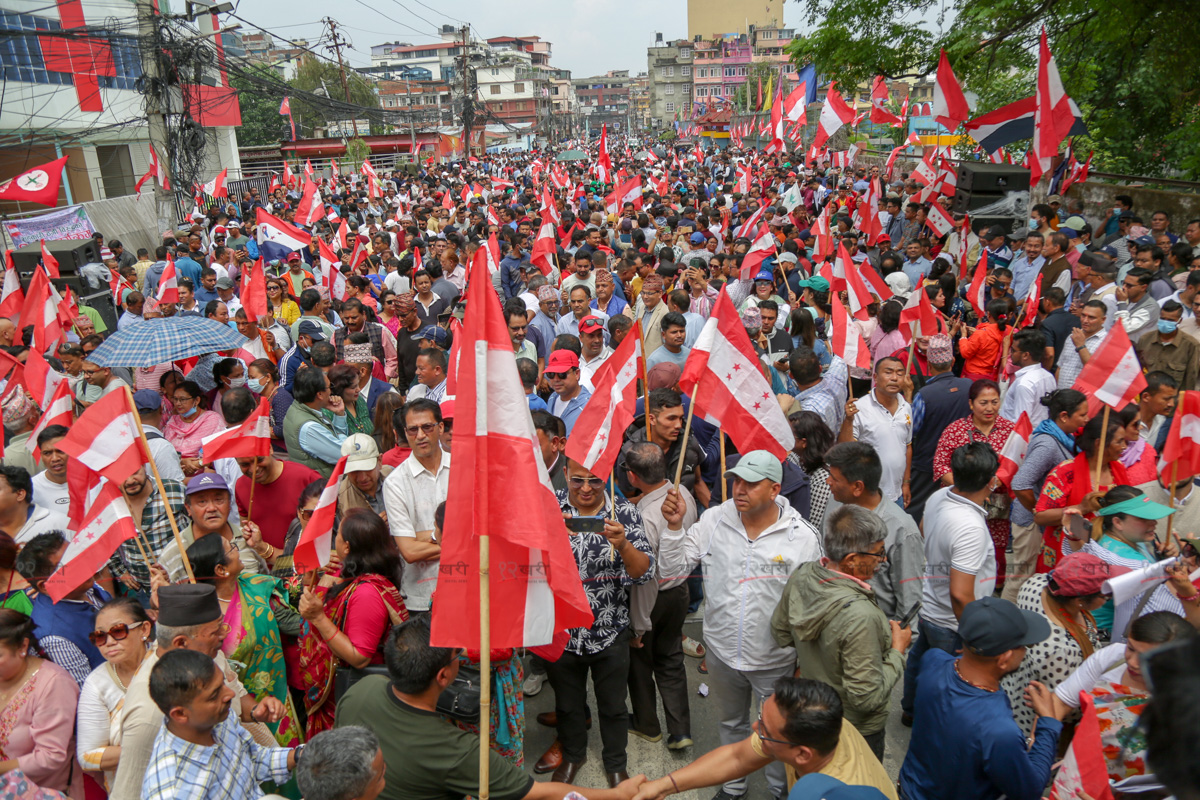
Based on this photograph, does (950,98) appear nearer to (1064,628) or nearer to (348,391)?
(348,391)

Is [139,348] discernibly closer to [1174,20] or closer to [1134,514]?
[1134,514]

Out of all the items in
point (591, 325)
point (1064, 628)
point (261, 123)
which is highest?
point (261, 123)

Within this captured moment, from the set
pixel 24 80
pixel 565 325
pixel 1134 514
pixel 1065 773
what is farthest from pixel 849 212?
pixel 24 80

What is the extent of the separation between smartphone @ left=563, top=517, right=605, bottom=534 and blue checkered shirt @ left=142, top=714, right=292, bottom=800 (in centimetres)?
141

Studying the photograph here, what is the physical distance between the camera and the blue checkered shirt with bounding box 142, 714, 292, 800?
7.73 feet

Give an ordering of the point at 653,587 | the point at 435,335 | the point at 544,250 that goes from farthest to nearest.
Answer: the point at 544,250 → the point at 435,335 → the point at 653,587

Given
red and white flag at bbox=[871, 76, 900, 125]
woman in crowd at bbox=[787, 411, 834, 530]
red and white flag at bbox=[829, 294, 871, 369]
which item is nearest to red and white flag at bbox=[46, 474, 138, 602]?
woman in crowd at bbox=[787, 411, 834, 530]

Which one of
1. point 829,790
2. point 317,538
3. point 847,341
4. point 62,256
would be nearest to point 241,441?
point 317,538

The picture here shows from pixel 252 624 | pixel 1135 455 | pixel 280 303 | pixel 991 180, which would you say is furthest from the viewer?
pixel 991 180

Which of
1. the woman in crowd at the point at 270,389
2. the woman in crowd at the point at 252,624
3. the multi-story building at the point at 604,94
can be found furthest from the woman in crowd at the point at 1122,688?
the multi-story building at the point at 604,94

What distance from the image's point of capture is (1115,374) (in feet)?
14.1

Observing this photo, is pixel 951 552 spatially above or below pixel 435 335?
below

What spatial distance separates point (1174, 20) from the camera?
1009 cm

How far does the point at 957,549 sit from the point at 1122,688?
982 mm
